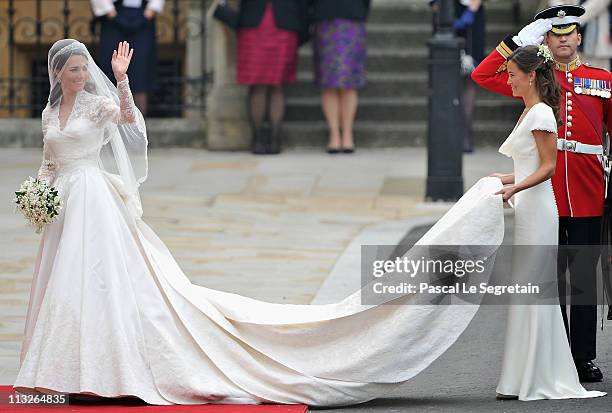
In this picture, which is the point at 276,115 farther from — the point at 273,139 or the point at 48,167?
the point at 48,167

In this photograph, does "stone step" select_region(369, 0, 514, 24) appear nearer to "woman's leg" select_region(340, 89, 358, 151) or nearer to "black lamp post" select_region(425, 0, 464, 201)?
"woman's leg" select_region(340, 89, 358, 151)

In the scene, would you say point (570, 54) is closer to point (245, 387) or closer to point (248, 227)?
point (245, 387)

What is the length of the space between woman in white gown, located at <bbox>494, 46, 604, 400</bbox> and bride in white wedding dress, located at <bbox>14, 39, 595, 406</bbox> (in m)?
0.08

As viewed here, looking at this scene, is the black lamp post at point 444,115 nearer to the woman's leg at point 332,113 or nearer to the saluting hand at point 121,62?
the woman's leg at point 332,113

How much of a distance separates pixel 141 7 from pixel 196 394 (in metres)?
9.47

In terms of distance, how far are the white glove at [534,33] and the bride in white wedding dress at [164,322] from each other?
737mm

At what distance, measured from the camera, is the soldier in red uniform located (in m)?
7.55

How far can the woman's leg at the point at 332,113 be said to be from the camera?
52.3ft

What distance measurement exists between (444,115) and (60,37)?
5.87m

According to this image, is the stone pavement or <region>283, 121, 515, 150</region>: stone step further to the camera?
<region>283, 121, 515, 150</region>: stone step

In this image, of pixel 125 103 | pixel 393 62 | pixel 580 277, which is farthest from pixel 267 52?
pixel 580 277

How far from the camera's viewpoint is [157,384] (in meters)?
7.09

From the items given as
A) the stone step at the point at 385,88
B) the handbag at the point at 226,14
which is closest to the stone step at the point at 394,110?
the stone step at the point at 385,88

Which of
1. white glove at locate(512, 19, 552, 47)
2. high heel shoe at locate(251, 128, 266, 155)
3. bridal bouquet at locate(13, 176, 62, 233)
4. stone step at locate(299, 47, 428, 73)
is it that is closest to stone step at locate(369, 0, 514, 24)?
stone step at locate(299, 47, 428, 73)
